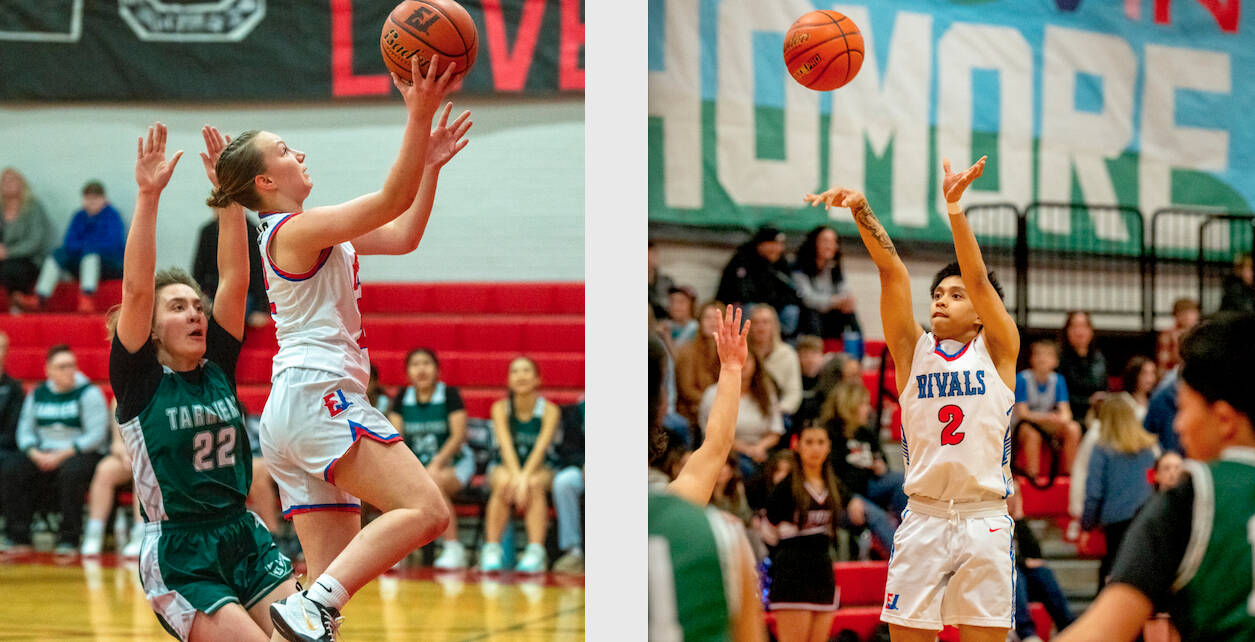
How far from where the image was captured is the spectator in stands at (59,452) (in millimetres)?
6391

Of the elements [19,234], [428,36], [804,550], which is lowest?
[804,550]

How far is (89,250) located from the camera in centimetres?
756

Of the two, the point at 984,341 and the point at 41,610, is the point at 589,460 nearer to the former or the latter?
the point at 984,341

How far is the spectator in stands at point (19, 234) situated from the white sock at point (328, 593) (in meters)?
5.43

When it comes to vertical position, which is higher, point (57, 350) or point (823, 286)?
point (823, 286)

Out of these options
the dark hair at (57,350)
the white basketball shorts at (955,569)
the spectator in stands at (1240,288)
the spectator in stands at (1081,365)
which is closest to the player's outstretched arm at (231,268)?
the white basketball shorts at (955,569)

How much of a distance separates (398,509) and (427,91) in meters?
1.12

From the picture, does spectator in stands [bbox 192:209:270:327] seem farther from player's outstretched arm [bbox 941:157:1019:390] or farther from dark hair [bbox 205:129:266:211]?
player's outstretched arm [bbox 941:157:1019:390]

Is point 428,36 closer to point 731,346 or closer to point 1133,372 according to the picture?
point 731,346

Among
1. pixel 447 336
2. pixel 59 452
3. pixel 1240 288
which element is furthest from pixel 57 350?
pixel 1240 288

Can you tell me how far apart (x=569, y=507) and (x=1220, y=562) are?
441cm

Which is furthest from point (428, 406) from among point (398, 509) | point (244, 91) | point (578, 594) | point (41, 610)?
point (398, 509)

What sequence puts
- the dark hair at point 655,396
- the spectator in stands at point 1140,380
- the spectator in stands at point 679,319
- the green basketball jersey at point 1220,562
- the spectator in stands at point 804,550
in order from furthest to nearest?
the spectator in stands at point 1140,380 < the spectator in stands at point 679,319 < the spectator in stands at point 804,550 < the dark hair at point 655,396 < the green basketball jersey at point 1220,562

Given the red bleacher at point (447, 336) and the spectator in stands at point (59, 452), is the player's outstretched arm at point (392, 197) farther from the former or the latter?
the spectator in stands at point (59, 452)
